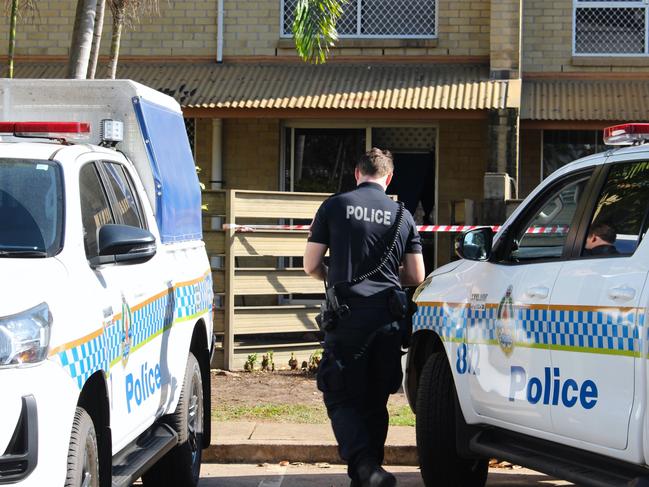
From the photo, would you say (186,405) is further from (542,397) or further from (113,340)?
(542,397)

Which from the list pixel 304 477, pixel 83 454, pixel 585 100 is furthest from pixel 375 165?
pixel 585 100

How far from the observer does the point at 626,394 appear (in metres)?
4.68

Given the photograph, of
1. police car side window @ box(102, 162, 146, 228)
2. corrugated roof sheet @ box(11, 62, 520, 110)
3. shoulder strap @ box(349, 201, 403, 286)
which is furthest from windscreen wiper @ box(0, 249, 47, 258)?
corrugated roof sheet @ box(11, 62, 520, 110)

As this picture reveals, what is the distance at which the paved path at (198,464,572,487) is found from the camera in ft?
23.4

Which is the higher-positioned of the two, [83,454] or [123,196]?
[123,196]

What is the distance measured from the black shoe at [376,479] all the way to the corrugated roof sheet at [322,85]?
927cm

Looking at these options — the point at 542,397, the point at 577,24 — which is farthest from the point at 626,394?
the point at 577,24

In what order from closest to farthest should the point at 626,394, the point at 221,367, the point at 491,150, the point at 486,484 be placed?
the point at 626,394, the point at 486,484, the point at 221,367, the point at 491,150

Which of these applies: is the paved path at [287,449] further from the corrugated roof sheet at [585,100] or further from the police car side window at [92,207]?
the corrugated roof sheet at [585,100]

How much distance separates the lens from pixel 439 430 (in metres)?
6.19

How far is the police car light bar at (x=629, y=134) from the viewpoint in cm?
534

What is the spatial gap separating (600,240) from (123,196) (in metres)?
2.43

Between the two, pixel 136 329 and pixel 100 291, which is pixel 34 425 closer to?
pixel 100 291

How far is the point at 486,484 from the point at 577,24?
10.5 m
